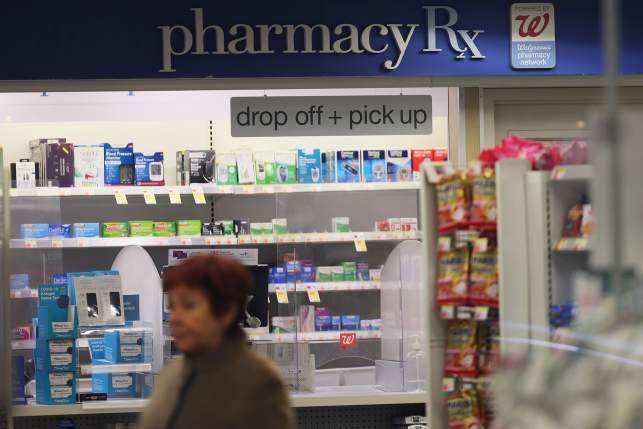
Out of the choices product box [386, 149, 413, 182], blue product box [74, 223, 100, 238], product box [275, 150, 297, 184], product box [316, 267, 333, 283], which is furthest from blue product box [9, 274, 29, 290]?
product box [386, 149, 413, 182]

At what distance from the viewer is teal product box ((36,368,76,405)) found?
400 centimetres

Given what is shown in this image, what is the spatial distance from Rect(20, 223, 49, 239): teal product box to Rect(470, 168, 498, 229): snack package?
10.4ft

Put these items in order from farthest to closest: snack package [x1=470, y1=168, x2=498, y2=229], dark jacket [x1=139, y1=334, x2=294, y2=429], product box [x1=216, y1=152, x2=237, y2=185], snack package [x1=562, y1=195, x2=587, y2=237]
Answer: product box [x1=216, y1=152, x2=237, y2=185], snack package [x1=470, y1=168, x2=498, y2=229], snack package [x1=562, y1=195, x2=587, y2=237], dark jacket [x1=139, y1=334, x2=294, y2=429]

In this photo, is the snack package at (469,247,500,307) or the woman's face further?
the snack package at (469,247,500,307)

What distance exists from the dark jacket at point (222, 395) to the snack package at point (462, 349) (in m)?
1.11

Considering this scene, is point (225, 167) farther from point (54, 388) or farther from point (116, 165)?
point (54, 388)

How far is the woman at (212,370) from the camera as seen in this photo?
1.52m

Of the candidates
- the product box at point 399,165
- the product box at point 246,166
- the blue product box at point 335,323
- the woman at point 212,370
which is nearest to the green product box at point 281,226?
the product box at point 246,166

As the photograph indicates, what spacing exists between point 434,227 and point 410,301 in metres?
1.78

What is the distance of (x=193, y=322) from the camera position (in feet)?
5.15

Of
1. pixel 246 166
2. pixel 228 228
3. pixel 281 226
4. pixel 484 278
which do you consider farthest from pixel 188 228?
pixel 484 278

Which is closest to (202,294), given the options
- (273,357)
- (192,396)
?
(192,396)

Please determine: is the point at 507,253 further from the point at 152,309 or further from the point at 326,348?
the point at 152,309

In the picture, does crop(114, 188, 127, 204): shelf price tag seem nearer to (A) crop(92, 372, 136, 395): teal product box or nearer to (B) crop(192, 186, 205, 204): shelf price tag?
(B) crop(192, 186, 205, 204): shelf price tag
